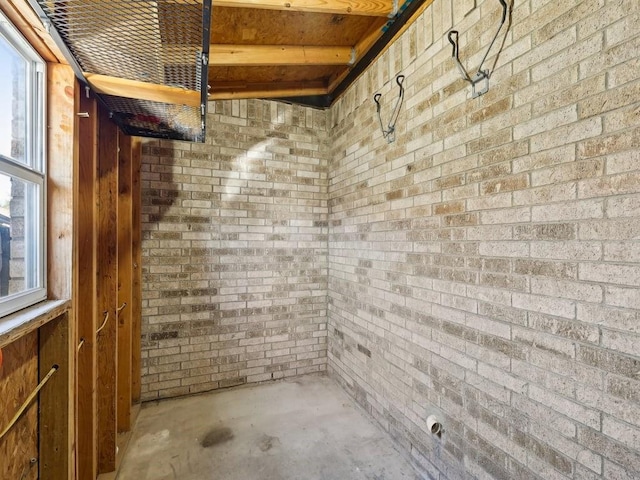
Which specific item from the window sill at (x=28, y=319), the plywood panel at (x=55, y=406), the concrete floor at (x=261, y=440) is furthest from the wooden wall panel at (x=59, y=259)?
the concrete floor at (x=261, y=440)

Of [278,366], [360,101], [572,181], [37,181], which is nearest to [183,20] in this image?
[37,181]

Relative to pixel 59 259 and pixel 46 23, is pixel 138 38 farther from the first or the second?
pixel 59 259

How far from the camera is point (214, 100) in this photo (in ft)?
11.4

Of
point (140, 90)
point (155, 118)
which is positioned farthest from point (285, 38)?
point (140, 90)

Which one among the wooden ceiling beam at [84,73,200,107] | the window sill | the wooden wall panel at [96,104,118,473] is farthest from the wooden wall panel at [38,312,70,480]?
the wooden ceiling beam at [84,73,200,107]

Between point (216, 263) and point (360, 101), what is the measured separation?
2.24 m

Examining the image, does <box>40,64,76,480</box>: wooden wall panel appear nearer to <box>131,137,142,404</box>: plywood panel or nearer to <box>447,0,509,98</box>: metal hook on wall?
<box>131,137,142,404</box>: plywood panel

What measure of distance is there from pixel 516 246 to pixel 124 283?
9.56 feet

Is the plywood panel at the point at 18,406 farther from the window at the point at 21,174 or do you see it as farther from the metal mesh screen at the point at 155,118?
the metal mesh screen at the point at 155,118

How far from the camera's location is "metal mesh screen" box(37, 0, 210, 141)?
127 cm

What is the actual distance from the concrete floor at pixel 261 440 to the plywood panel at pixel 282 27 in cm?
341

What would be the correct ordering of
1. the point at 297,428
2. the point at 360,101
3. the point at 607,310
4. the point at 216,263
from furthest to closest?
the point at 216,263
the point at 360,101
the point at 297,428
the point at 607,310

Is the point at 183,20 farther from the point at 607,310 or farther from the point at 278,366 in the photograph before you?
the point at 278,366

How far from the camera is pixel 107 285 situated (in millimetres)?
2316
